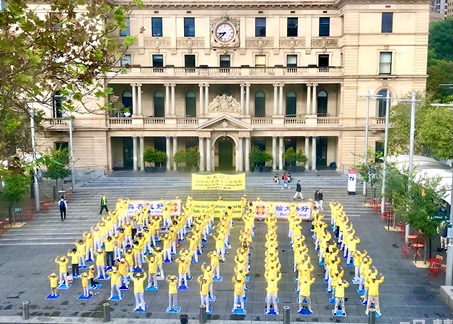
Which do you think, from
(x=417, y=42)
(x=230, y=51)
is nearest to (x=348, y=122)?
(x=417, y=42)

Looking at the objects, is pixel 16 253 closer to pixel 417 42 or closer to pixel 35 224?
pixel 35 224

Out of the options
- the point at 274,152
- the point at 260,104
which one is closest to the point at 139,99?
the point at 260,104

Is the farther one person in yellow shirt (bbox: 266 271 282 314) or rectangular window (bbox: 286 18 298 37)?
rectangular window (bbox: 286 18 298 37)

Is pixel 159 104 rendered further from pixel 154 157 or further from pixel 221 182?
pixel 221 182

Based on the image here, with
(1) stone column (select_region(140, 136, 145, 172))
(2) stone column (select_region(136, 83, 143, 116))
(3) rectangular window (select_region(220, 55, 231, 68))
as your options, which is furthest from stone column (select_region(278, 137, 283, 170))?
(2) stone column (select_region(136, 83, 143, 116))

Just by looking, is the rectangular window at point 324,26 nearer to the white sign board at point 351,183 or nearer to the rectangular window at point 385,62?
the rectangular window at point 385,62

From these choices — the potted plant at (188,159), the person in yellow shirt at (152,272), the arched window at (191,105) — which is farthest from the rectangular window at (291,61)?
the person in yellow shirt at (152,272)

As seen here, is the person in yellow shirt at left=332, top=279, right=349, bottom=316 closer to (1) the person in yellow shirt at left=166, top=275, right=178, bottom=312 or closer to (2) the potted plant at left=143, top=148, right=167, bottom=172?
(1) the person in yellow shirt at left=166, top=275, right=178, bottom=312

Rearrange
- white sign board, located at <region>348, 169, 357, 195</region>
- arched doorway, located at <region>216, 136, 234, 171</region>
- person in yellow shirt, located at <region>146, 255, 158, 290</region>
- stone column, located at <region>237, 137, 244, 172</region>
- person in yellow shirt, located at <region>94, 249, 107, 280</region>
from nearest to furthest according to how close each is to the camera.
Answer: person in yellow shirt, located at <region>146, 255, 158, 290</region>, person in yellow shirt, located at <region>94, 249, 107, 280</region>, white sign board, located at <region>348, 169, 357, 195</region>, stone column, located at <region>237, 137, 244, 172</region>, arched doorway, located at <region>216, 136, 234, 171</region>

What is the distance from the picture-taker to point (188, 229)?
28.4m

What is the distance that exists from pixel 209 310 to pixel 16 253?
1212 centimetres

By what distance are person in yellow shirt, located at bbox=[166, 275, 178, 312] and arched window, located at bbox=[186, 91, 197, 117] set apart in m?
32.4

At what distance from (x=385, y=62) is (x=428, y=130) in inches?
662

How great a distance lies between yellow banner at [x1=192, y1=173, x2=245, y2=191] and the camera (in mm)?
30312
